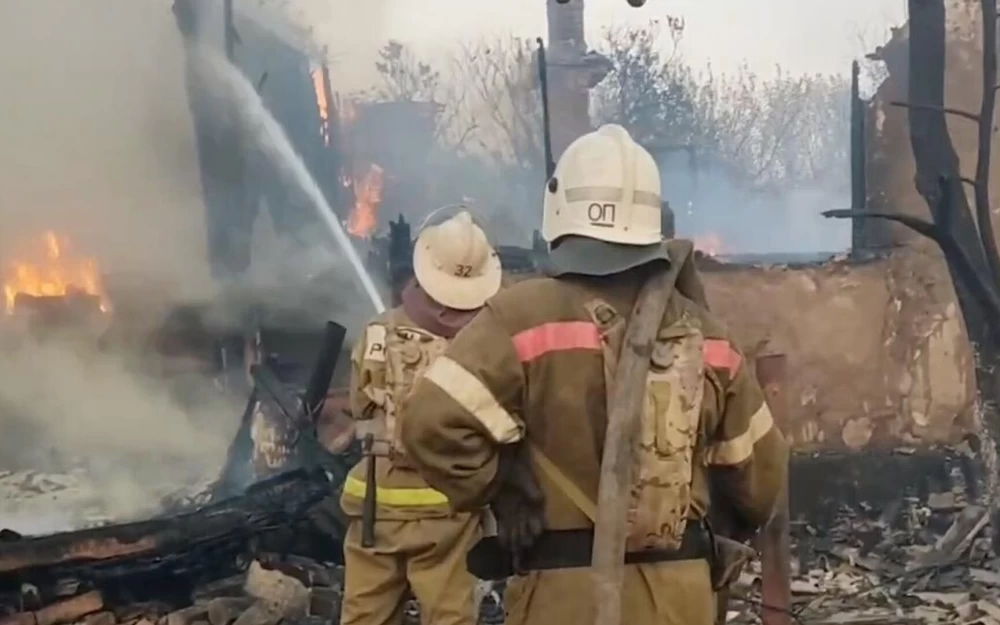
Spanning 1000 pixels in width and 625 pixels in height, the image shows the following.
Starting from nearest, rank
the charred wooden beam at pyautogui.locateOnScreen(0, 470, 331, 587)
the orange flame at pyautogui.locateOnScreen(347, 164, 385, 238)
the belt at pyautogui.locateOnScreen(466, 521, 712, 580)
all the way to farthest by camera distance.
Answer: the belt at pyautogui.locateOnScreen(466, 521, 712, 580) < the charred wooden beam at pyautogui.locateOnScreen(0, 470, 331, 587) < the orange flame at pyautogui.locateOnScreen(347, 164, 385, 238)

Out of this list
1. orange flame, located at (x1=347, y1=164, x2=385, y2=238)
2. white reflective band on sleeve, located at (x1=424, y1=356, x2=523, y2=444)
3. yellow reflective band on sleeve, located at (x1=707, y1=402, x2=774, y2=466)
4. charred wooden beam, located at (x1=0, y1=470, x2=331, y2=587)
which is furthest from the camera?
orange flame, located at (x1=347, y1=164, x2=385, y2=238)

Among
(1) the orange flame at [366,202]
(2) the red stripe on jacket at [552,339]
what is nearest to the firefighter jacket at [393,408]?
(2) the red stripe on jacket at [552,339]

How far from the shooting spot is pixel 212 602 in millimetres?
5184

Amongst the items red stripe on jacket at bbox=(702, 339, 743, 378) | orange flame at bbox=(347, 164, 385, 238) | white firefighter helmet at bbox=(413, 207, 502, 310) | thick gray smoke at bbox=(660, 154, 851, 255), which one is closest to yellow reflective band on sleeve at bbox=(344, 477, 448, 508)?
white firefighter helmet at bbox=(413, 207, 502, 310)

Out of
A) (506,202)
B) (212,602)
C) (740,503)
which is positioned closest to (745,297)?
(506,202)

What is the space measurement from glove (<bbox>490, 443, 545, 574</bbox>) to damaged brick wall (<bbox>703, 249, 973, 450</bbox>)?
3238 mm

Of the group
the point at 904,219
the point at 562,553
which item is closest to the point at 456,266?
the point at 562,553

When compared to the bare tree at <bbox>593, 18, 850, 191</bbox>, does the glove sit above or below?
below

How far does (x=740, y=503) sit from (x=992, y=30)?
360 centimetres

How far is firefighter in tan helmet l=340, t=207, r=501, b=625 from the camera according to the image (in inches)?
151

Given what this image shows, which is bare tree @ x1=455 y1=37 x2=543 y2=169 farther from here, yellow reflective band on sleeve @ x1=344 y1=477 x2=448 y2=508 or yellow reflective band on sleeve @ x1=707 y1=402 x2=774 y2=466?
yellow reflective band on sleeve @ x1=707 y1=402 x2=774 y2=466

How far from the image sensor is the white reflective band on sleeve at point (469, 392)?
2225 millimetres

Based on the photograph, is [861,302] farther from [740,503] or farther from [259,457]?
[740,503]

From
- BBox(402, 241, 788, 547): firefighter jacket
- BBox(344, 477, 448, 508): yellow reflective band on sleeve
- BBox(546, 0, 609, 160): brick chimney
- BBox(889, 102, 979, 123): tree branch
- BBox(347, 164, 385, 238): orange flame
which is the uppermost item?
BBox(546, 0, 609, 160): brick chimney
